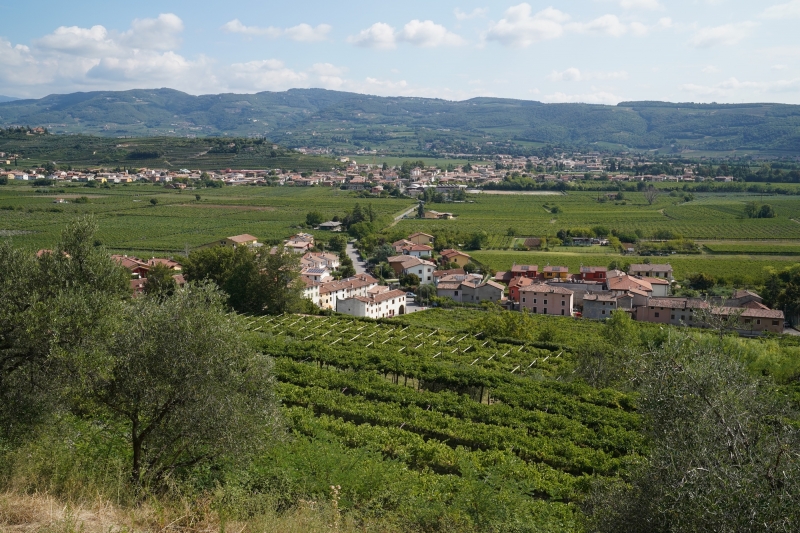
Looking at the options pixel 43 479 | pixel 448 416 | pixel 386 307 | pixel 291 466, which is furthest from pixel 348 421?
pixel 386 307

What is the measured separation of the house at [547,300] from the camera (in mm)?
Answer: 44678

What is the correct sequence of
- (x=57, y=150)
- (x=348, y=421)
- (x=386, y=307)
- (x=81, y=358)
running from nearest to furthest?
(x=81, y=358)
(x=348, y=421)
(x=386, y=307)
(x=57, y=150)

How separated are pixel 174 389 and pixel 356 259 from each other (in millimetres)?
52330

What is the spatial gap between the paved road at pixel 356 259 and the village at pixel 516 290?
2072 millimetres

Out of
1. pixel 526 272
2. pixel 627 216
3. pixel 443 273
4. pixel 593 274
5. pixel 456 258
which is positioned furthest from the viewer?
pixel 627 216

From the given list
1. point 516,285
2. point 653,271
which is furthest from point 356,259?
point 653,271

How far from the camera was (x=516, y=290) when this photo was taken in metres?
47.3

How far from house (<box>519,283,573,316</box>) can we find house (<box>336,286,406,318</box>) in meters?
9.30

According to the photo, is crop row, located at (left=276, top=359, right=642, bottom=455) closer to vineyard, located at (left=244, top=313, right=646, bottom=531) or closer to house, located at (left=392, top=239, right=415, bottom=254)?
vineyard, located at (left=244, top=313, right=646, bottom=531)

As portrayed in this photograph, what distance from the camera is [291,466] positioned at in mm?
11422

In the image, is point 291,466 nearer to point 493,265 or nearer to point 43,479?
point 43,479

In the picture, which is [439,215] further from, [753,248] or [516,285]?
[516,285]

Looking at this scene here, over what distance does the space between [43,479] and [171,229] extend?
66.3 m

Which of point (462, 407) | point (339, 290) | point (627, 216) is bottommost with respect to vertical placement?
point (339, 290)
